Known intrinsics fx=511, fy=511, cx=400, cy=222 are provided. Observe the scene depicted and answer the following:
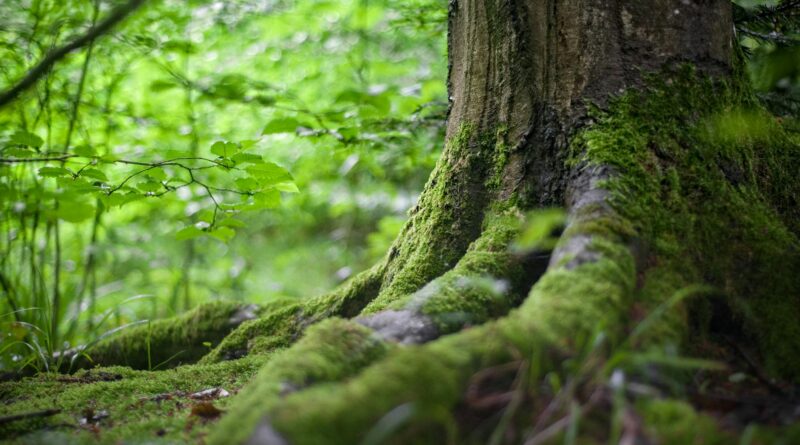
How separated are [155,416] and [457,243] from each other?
4.43 feet

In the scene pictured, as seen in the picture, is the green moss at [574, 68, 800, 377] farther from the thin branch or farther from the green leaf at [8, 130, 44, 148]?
the green leaf at [8, 130, 44, 148]

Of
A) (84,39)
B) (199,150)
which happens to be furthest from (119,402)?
(199,150)

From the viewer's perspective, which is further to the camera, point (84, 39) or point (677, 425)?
point (84, 39)

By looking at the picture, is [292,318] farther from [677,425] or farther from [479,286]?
[677,425]

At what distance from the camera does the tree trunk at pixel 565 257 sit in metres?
Answer: 1.18

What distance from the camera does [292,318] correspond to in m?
2.84

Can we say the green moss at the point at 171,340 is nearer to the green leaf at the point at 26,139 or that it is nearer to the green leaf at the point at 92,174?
the green leaf at the point at 92,174

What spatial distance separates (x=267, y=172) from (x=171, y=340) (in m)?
1.48

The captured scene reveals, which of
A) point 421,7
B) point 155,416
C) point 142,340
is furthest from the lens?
point 421,7

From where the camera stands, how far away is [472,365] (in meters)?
1.26

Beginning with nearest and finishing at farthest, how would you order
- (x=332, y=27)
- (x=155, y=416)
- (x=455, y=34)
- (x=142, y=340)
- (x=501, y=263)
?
1. (x=155, y=416)
2. (x=501, y=263)
3. (x=455, y=34)
4. (x=142, y=340)
5. (x=332, y=27)

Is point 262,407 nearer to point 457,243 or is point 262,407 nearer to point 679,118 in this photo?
point 457,243

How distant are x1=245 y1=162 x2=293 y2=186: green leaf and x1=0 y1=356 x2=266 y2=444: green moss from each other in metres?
0.89

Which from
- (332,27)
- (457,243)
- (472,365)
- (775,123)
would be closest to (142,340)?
(457,243)
